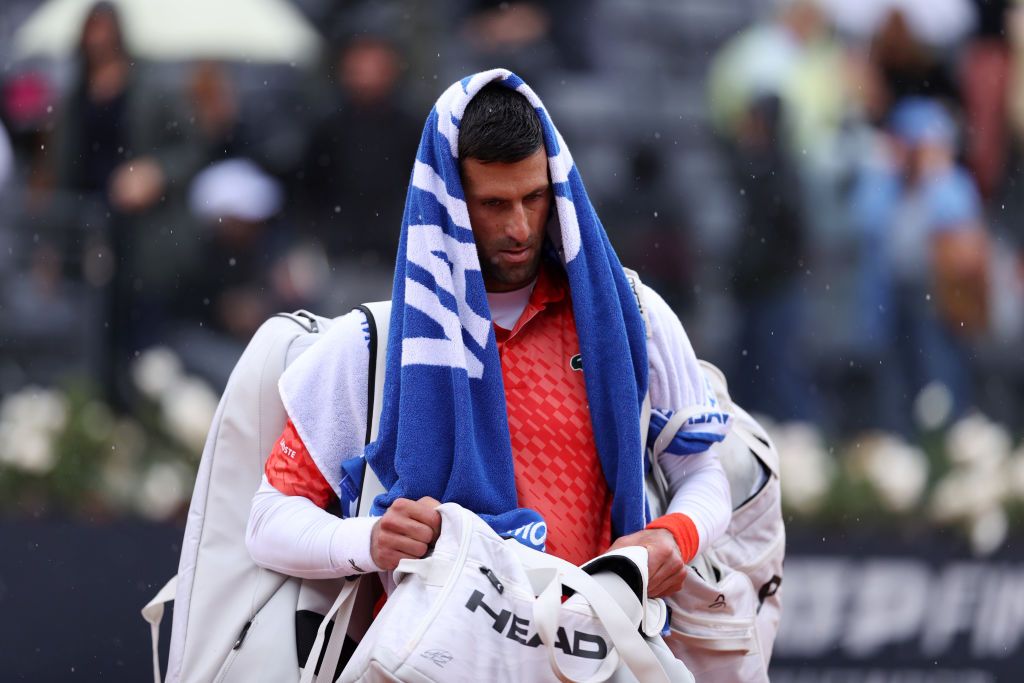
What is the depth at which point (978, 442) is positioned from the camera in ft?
22.5

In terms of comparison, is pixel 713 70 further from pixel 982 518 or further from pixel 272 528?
pixel 272 528

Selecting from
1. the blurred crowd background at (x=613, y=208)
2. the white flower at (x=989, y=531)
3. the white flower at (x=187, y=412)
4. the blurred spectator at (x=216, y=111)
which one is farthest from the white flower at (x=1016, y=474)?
the blurred spectator at (x=216, y=111)

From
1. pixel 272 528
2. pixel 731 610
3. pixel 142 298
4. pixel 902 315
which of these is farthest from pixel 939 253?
pixel 272 528

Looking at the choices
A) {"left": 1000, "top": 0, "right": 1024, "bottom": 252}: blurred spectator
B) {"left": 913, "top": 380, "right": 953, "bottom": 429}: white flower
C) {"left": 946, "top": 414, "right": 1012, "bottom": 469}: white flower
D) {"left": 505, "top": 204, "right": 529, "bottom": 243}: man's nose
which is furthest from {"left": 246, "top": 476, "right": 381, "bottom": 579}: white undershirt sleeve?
{"left": 1000, "top": 0, "right": 1024, "bottom": 252}: blurred spectator

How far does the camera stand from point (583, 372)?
8.61ft

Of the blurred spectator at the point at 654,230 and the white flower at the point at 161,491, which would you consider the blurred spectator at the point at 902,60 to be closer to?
the blurred spectator at the point at 654,230

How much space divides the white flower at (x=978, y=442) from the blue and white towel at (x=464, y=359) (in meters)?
4.54

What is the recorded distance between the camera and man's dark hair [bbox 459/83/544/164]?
252cm

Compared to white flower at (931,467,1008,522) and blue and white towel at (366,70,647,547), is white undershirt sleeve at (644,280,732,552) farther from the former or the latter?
white flower at (931,467,1008,522)

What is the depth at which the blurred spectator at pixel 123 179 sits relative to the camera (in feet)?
18.8

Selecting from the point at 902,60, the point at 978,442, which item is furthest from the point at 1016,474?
the point at 902,60

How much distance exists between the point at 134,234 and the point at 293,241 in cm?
62

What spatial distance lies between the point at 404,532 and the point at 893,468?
4.60 m

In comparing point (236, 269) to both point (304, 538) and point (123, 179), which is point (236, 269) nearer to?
point (123, 179)
